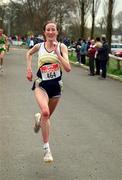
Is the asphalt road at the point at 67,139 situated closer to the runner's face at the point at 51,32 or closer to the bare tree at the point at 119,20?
the runner's face at the point at 51,32

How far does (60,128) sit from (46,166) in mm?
3100

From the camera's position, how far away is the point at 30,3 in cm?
7875

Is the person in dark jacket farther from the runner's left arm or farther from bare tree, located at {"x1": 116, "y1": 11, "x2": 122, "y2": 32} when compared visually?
bare tree, located at {"x1": 116, "y1": 11, "x2": 122, "y2": 32}

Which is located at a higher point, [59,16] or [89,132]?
[89,132]

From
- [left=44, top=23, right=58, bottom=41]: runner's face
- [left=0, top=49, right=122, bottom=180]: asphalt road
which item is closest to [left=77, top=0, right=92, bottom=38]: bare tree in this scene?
[left=0, top=49, right=122, bottom=180]: asphalt road

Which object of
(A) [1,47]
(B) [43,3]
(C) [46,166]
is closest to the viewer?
(C) [46,166]

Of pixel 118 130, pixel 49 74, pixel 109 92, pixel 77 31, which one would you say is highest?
pixel 49 74

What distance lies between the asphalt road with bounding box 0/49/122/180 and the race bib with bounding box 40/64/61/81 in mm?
1116

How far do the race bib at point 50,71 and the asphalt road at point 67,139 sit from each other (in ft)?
3.66

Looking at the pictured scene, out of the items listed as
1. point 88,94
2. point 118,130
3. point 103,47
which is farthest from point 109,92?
point 118,130

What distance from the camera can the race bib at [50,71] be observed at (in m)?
7.57

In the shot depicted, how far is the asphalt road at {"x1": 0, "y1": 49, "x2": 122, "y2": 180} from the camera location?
7055 mm

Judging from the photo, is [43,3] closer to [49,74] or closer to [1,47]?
[1,47]

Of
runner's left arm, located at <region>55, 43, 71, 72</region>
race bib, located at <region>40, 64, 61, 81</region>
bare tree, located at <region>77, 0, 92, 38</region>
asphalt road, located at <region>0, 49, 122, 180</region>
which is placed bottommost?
bare tree, located at <region>77, 0, 92, 38</region>
